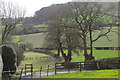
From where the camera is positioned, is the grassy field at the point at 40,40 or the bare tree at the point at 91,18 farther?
the grassy field at the point at 40,40

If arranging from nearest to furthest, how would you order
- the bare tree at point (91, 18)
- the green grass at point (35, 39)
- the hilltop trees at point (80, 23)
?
the bare tree at point (91, 18), the hilltop trees at point (80, 23), the green grass at point (35, 39)

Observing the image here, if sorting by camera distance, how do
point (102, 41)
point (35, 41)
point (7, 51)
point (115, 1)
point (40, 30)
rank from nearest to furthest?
1. point (7, 51)
2. point (115, 1)
3. point (102, 41)
4. point (35, 41)
5. point (40, 30)

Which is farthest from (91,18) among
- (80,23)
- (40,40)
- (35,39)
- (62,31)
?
(35,39)

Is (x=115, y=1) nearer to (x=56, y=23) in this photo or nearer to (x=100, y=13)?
(x=100, y=13)

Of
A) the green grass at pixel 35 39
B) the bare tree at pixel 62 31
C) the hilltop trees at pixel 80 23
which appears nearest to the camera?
the hilltop trees at pixel 80 23

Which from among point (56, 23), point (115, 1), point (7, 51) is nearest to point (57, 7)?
point (56, 23)

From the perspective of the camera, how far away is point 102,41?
136ft

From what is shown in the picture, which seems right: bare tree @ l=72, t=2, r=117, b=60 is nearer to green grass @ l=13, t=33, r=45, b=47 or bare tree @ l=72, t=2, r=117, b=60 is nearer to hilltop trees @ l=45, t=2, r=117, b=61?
hilltop trees @ l=45, t=2, r=117, b=61

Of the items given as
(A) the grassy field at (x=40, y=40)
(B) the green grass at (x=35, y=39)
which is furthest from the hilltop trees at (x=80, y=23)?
(B) the green grass at (x=35, y=39)

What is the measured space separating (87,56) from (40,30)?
3792cm

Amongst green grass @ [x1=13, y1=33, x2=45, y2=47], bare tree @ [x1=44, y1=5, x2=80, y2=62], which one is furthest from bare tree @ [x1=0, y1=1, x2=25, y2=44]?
green grass @ [x1=13, y1=33, x2=45, y2=47]

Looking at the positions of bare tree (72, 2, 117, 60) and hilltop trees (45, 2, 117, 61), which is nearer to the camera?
bare tree (72, 2, 117, 60)

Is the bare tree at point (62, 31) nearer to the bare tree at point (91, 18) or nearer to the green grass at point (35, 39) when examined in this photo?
the bare tree at point (91, 18)

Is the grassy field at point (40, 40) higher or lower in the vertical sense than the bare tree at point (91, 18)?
lower
